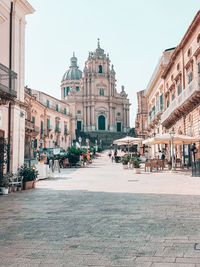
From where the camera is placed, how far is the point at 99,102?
72.6 metres

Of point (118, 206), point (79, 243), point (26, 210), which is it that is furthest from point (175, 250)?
point (26, 210)

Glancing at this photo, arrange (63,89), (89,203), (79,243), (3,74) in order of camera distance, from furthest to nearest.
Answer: (63,89) < (3,74) < (89,203) < (79,243)

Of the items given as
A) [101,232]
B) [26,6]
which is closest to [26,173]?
[26,6]

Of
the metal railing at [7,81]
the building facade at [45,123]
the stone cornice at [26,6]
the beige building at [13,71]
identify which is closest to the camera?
the metal railing at [7,81]

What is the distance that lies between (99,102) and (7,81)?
62.4 metres

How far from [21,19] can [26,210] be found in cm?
839

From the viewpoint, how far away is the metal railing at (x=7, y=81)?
9862 millimetres

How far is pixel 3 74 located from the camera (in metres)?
10.2

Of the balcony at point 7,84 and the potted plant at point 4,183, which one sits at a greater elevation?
the balcony at point 7,84

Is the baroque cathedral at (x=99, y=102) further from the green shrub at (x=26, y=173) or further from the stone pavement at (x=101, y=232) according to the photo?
the stone pavement at (x=101, y=232)

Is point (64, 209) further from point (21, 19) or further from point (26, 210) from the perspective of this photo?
point (21, 19)

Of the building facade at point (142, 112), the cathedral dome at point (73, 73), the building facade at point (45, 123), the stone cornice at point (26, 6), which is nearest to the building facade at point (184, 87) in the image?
the stone cornice at point (26, 6)

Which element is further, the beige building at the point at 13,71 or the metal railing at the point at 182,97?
the metal railing at the point at 182,97

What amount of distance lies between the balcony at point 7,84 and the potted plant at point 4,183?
254 centimetres
